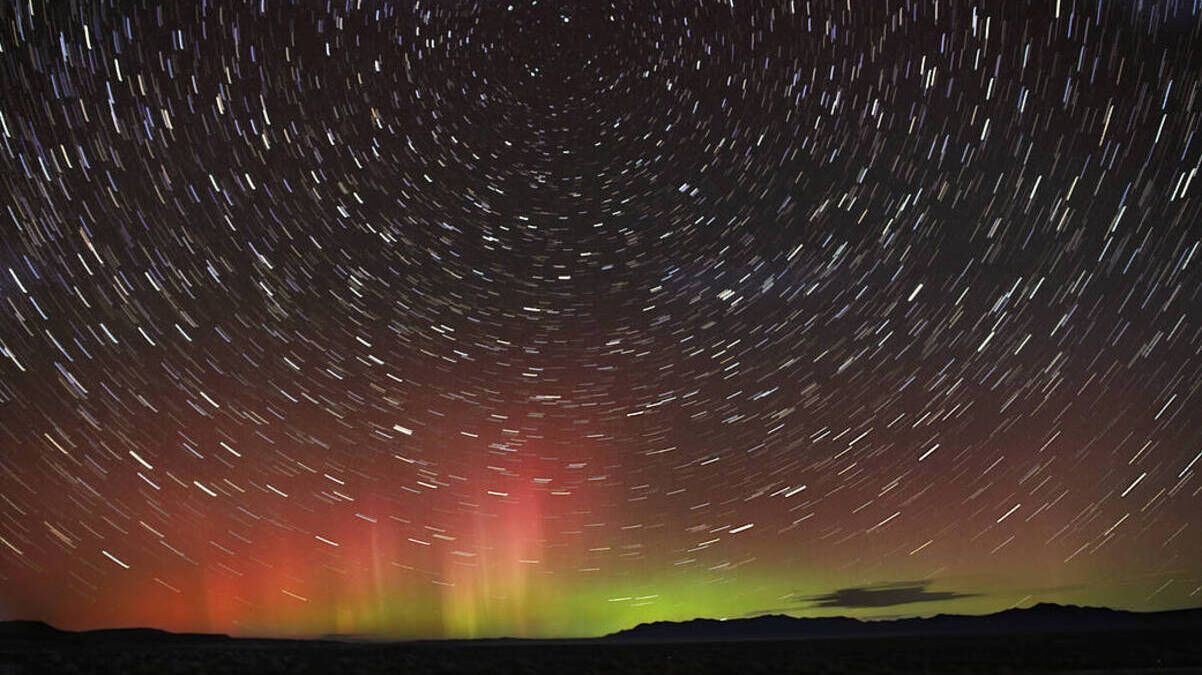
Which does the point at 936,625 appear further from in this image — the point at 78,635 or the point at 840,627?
the point at 78,635

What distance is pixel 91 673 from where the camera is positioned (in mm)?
21734

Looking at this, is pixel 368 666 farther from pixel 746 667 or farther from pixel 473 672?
pixel 746 667

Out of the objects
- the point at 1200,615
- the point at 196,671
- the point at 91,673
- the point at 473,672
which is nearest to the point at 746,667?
the point at 473,672

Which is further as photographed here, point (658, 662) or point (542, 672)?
point (658, 662)

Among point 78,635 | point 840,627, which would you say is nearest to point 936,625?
point 840,627

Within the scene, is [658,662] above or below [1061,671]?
above

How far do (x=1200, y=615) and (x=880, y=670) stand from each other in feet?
227

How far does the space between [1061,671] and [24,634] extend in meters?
104

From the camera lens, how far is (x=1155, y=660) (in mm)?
21688

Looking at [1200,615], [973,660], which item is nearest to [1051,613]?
[1200,615]

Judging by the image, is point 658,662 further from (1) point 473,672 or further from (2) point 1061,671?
(2) point 1061,671

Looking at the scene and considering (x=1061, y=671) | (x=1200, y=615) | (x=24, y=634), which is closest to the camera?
(x=1061, y=671)

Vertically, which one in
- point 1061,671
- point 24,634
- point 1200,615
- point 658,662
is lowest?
point 1061,671

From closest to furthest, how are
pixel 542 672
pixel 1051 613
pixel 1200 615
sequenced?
1. pixel 542 672
2. pixel 1200 615
3. pixel 1051 613
